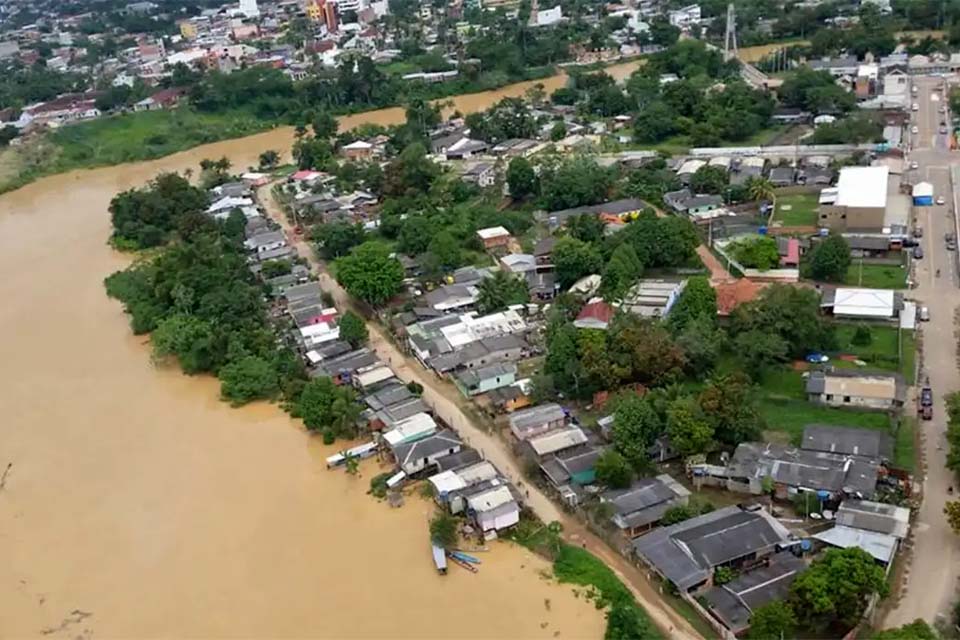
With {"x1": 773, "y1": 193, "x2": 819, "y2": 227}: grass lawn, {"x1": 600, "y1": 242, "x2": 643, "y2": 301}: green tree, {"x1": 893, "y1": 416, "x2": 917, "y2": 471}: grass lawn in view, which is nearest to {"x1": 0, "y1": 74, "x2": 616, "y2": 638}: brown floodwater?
{"x1": 893, "y1": 416, "x2": 917, "y2": 471}: grass lawn

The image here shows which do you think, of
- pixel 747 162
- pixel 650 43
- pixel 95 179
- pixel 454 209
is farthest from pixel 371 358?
pixel 650 43

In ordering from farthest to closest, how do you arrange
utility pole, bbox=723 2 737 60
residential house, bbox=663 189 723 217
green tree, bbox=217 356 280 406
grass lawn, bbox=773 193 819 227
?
1. utility pole, bbox=723 2 737 60
2. residential house, bbox=663 189 723 217
3. grass lawn, bbox=773 193 819 227
4. green tree, bbox=217 356 280 406

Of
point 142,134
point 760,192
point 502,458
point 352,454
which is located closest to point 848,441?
point 502,458

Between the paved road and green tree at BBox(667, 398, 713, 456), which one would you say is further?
green tree at BBox(667, 398, 713, 456)

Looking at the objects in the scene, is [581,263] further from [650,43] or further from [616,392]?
[650,43]

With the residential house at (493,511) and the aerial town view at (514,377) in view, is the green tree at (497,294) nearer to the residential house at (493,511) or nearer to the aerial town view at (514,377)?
the aerial town view at (514,377)

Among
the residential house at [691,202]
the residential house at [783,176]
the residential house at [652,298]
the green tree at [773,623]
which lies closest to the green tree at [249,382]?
the residential house at [652,298]

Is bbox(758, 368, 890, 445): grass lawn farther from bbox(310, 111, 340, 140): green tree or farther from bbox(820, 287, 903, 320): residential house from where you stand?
bbox(310, 111, 340, 140): green tree
